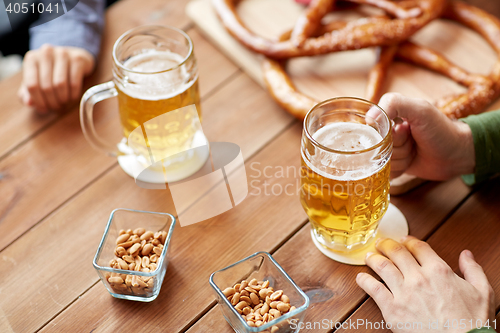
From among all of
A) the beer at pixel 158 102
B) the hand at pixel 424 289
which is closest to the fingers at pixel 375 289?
the hand at pixel 424 289

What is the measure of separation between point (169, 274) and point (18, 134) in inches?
23.6

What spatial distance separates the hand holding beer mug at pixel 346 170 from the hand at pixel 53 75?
728 millimetres

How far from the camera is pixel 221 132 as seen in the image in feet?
3.92

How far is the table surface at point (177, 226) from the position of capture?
0.87 meters

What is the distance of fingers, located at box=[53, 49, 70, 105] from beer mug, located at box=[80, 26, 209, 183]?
0.77ft

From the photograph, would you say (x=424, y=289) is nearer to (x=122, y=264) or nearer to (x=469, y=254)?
(x=469, y=254)

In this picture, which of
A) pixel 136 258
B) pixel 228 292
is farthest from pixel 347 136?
pixel 136 258

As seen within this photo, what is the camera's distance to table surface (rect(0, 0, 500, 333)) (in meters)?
0.87

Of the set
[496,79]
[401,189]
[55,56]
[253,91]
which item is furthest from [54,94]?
[496,79]

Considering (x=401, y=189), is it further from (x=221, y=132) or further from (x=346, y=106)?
(x=221, y=132)

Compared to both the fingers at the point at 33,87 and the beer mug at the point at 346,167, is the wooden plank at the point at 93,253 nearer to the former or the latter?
the beer mug at the point at 346,167

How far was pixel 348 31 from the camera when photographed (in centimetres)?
126

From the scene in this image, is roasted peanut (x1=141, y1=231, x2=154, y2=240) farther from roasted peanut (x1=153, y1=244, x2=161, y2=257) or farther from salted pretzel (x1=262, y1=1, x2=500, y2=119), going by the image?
salted pretzel (x1=262, y1=1, x2=500, y2=119)

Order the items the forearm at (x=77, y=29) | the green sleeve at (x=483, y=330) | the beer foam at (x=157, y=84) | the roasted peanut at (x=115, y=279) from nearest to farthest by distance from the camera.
A: the green sleeve at (x=483, y=330) < the roasted peanut at (x=115, y=279) < the beer foam at (x=157, y=84) < the forearm at (x=77, y=29)
